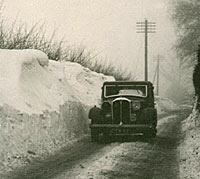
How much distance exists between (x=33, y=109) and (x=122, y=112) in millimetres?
3357

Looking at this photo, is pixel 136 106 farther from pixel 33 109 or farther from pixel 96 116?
pixel 33 109

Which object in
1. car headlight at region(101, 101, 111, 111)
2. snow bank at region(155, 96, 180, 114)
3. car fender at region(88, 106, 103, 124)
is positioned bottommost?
car fender at region(88, 106, 103, 124)

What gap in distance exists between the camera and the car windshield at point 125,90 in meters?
16.6

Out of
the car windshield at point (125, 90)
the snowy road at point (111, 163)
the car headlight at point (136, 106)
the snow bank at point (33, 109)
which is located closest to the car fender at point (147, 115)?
the car headlight at point (136, 106)

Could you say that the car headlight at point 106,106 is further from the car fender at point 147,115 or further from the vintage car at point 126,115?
the car fender at point 147,115

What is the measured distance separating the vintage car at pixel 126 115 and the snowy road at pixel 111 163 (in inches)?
32.6

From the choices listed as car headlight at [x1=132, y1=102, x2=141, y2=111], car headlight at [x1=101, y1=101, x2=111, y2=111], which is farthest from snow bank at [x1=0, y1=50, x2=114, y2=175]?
car headlight at [x1=132, y1=102, x2=141, y2=111]

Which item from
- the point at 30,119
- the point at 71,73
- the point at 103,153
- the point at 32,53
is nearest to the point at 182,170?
the point at 103,153

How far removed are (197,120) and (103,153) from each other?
7615mm

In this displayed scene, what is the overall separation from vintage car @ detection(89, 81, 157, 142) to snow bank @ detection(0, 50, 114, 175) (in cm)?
117

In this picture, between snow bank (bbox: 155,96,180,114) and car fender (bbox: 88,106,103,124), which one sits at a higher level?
snow bank (bbox: 155,96,180,114)

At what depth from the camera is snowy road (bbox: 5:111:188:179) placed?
885 centimetres

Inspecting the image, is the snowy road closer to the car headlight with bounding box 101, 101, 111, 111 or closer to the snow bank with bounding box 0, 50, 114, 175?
the snow bank with bounding box 0, 50, 114, 175

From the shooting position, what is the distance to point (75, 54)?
103 feet
